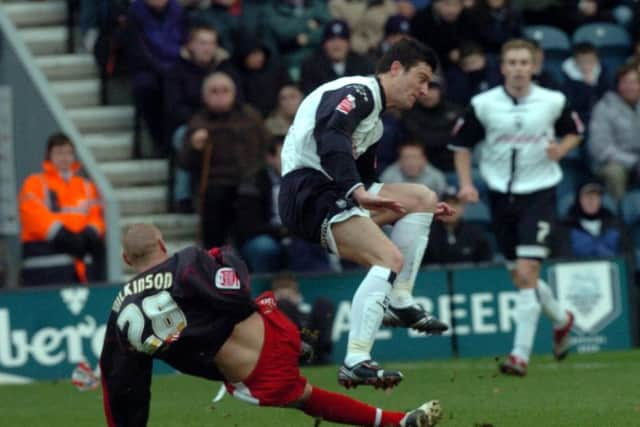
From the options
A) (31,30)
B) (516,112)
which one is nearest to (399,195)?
(516,112)

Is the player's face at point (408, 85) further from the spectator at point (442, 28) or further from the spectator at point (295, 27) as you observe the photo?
the spectator at point (442, 28)

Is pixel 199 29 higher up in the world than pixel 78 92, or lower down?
higher up

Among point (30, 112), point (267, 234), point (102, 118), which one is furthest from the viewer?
point (102, 118)

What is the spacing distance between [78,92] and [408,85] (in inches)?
353

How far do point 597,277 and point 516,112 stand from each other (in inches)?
131

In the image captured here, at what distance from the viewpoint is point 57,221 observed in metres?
16.2

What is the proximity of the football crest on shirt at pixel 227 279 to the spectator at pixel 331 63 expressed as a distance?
29.9ft

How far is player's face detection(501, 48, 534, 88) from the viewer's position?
13.6 metres

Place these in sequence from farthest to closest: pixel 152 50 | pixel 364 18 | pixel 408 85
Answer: pixel 364 18 → pixel 152 50 → pixel 408 85

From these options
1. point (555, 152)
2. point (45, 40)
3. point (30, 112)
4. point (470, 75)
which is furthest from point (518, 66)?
point (45, 40)

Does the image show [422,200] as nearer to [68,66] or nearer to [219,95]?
[219,95]

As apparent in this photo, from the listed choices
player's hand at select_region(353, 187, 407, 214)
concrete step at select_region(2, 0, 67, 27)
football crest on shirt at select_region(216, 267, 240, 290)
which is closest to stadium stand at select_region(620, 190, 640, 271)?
concrete step at select_region(2, 0, 67, 27)

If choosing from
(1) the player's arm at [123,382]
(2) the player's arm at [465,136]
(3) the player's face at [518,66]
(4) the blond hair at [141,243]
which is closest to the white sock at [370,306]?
(1) the player's arm at [123,382]

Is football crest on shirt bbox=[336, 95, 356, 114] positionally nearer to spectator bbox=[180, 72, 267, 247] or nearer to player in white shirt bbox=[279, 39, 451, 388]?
player in white shirt bbox=[279, 39, 451, 388]
